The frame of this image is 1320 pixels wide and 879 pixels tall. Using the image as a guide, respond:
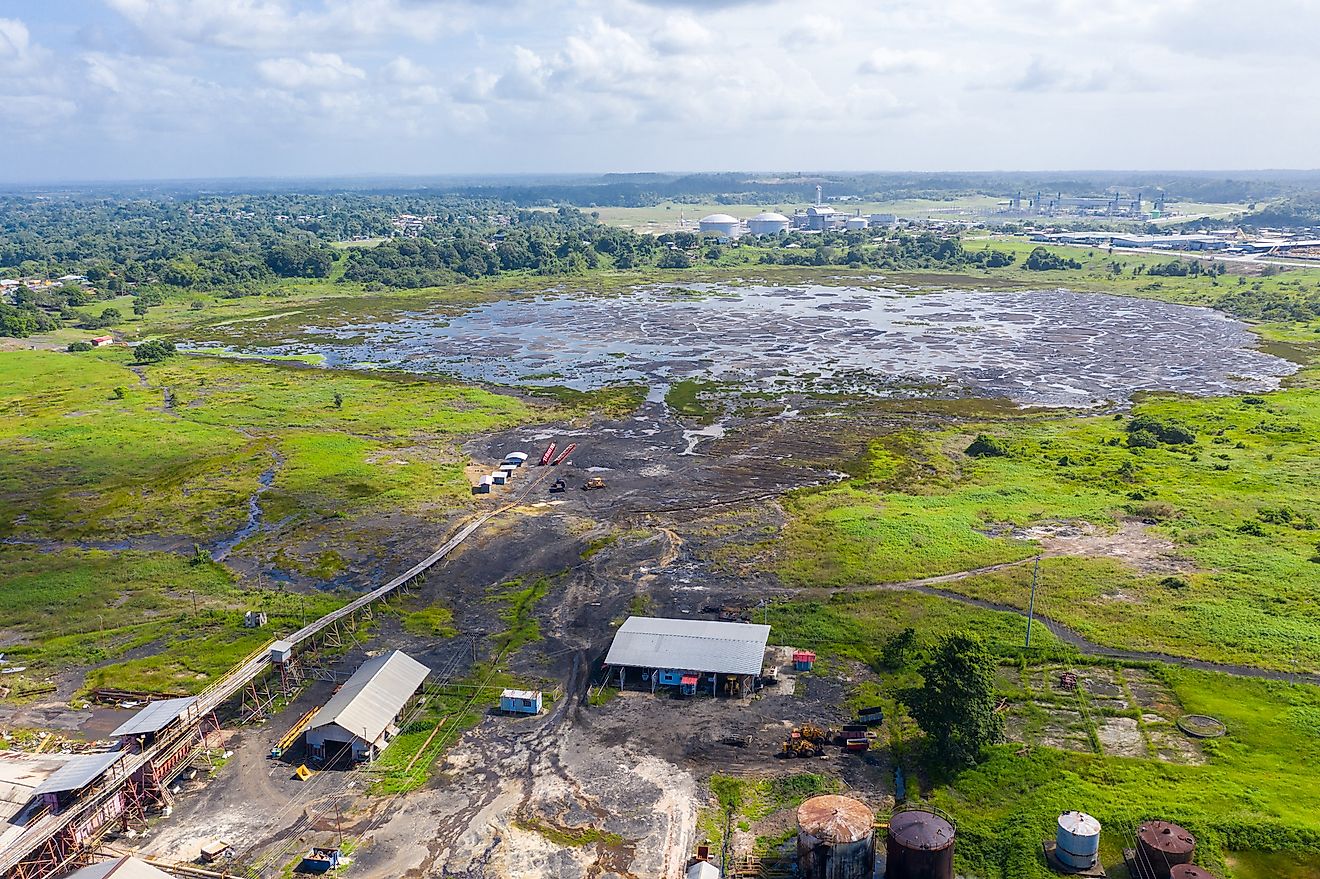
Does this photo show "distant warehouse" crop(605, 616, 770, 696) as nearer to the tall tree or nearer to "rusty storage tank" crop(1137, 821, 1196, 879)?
the tall tree

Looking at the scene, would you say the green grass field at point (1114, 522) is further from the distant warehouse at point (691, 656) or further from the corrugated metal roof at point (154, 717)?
the corrugated metal roof at point (154, 717)

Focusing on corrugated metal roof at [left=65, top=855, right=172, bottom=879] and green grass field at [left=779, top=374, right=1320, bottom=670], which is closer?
corrugated metal roof at [left=65, top=855, right=172, bottom=879]

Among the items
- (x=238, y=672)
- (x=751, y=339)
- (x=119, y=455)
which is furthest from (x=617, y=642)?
(x=751, y=339)

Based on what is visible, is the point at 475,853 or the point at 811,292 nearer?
the point at 475,853

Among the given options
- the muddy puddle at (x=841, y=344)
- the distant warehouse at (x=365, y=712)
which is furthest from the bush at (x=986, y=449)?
the distant warehouse at (x=365, y=712)

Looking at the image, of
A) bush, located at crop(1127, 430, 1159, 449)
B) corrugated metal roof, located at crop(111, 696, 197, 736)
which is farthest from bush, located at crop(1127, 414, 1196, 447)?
corrugated metal roof, located at crop(111, 696, 197, 736)

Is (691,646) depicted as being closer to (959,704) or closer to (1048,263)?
(959,704)

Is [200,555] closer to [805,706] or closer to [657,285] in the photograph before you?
[805,706]
